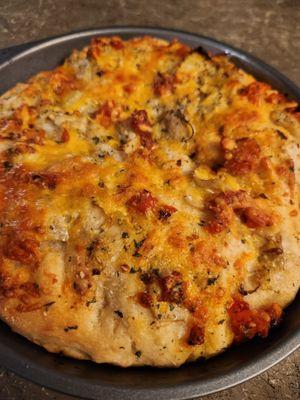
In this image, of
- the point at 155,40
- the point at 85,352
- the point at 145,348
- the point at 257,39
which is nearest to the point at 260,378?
the point at 145,348

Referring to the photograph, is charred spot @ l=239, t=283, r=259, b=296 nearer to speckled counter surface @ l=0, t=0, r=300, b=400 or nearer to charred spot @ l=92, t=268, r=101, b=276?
charred spot @ l=92, t=268, r=101, b=276

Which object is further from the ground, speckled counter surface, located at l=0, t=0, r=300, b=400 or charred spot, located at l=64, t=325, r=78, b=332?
speckled counter surface, located at l=0, t=0, r=300, b=400

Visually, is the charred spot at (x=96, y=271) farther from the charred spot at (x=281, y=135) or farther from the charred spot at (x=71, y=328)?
the charred spot at (x=281, y=135)

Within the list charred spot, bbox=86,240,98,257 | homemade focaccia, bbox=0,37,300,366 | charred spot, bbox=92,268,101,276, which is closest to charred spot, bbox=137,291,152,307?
homemade focaccia, bbox=0,37,300,366

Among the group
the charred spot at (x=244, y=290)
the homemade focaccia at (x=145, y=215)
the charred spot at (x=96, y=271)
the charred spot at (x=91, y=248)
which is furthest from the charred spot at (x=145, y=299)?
the charred spot at (x=244, y=290)

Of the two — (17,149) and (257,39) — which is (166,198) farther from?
(257,39)

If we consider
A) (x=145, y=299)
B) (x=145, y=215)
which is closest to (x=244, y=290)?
(x=145, y=299)

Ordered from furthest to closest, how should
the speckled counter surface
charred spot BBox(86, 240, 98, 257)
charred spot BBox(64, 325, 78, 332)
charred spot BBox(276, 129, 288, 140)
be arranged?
the speckled counter surface < charred spot BBox(276, 129, 288, 140) < charred spot BBox(86, 240, 98, 257) < charred spot BBox(64, 325, 78, 332)
